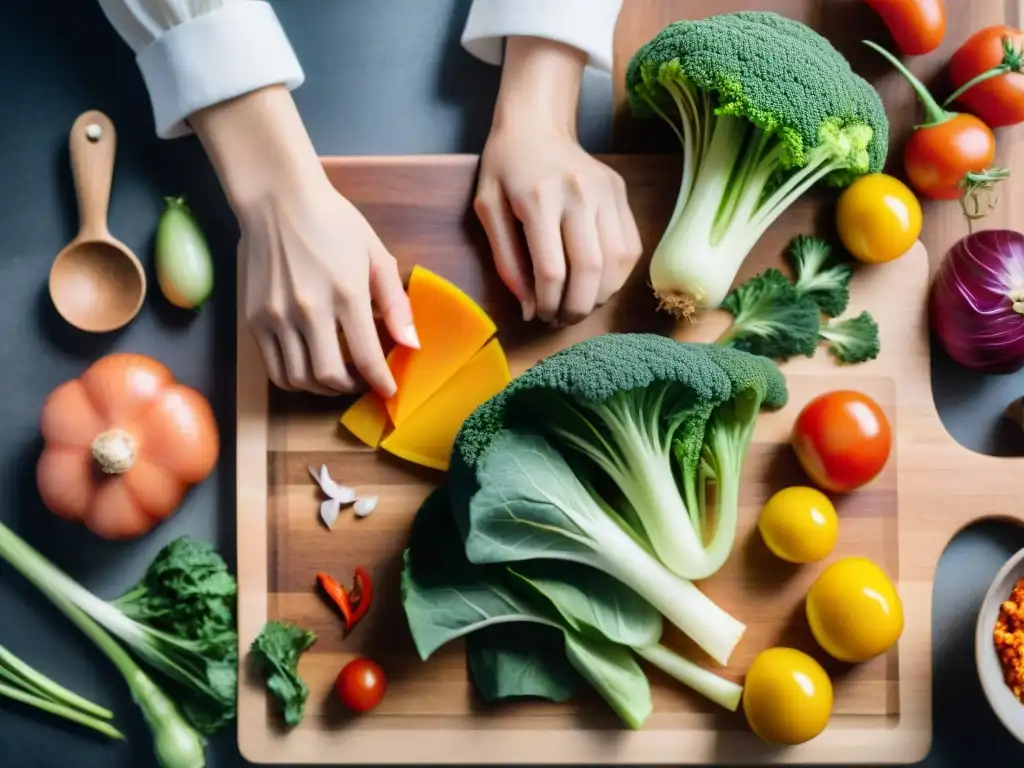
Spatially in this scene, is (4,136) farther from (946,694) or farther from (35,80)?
(946,694)

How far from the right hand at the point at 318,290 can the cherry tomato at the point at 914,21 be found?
783mm

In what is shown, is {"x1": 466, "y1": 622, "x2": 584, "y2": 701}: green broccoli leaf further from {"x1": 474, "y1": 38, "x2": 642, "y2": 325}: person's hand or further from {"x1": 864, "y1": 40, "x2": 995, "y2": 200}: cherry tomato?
{"x1": 864, "y1": 40, "x2": 995, "y2": 200}: cherry tomato

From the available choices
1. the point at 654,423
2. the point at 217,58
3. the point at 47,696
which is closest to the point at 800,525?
the point at 654,423

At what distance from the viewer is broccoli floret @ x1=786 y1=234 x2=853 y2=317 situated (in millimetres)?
1311

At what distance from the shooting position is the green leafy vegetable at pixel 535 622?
4.10 feet

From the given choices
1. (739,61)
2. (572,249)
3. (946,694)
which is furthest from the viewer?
(946,694)

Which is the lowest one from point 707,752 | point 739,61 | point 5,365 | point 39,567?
point 707,752

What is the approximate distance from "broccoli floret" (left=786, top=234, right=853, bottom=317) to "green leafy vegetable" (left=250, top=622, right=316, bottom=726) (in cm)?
86

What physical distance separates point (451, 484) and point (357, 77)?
0.66m

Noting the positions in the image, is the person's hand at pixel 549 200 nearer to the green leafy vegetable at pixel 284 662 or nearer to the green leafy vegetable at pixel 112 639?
the green leafy vegetable at pixel 284 662

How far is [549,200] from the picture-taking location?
127 cm

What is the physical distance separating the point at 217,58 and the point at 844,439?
99 centimetres

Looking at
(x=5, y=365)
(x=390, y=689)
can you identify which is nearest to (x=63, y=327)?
(x=5, y=365)

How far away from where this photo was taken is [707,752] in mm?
1312
